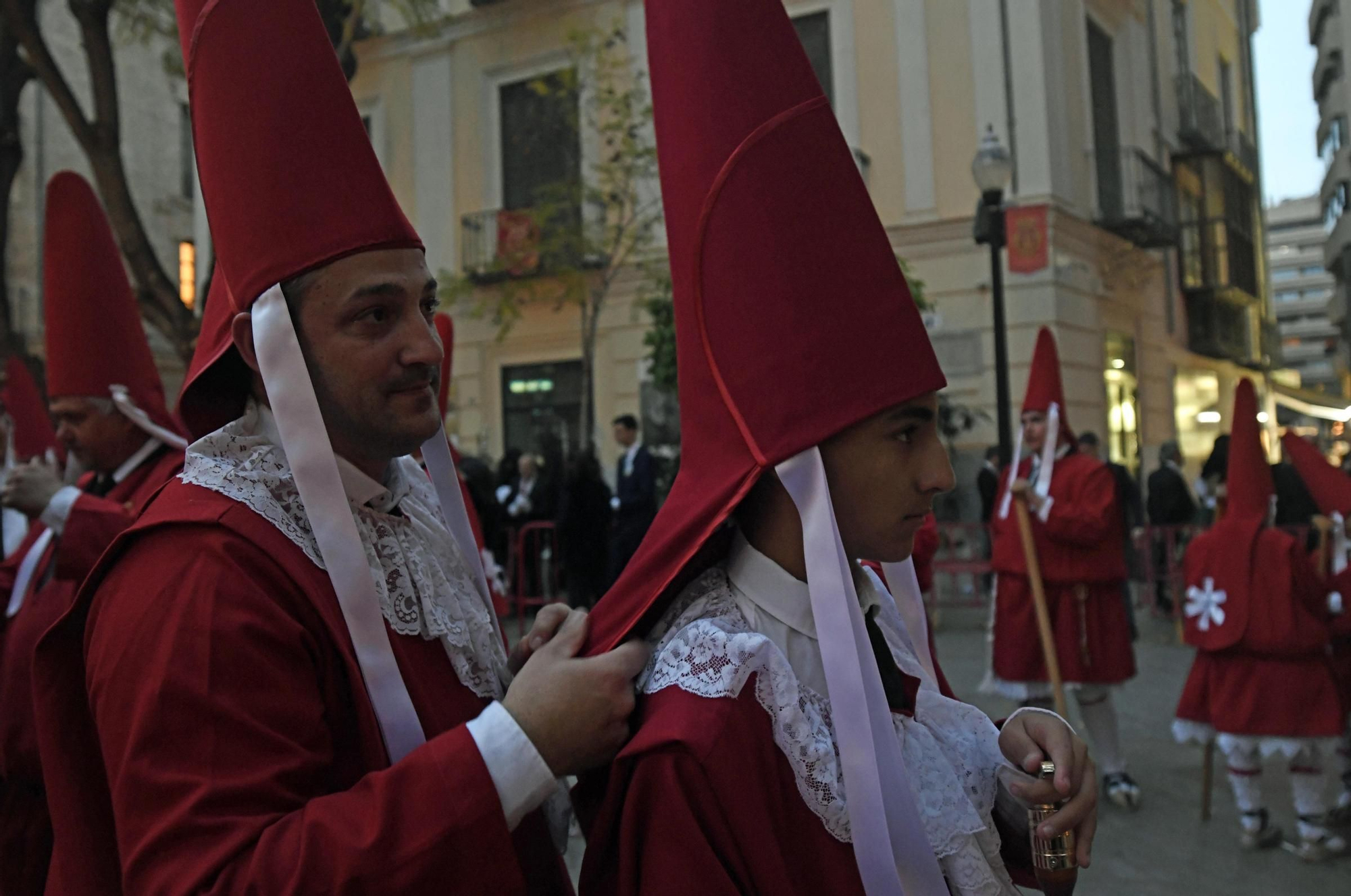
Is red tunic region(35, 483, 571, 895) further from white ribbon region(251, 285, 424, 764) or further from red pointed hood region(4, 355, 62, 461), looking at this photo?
red pointed hood region(4, 355, 62, 461)

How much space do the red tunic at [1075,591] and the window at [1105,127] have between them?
10731mm

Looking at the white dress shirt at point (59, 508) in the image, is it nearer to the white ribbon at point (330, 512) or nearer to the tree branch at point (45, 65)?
the white ribbon at point (330, 512)

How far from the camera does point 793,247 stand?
5.33ft

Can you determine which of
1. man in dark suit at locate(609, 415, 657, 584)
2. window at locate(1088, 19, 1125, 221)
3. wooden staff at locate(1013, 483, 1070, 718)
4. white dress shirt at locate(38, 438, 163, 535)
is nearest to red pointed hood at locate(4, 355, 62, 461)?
white dress shirt at locate(38, 438, 163, 535)

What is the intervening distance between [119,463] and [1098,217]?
1445 cm

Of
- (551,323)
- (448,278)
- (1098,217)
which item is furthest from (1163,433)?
(448,278)

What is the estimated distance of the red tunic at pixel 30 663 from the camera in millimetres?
2793

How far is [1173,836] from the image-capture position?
5.10 metres

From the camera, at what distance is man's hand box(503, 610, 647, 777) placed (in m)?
1.45

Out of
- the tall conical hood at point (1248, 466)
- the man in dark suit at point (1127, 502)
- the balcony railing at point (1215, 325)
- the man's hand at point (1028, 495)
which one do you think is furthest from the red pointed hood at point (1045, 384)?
the balcony railing at point (1215, 325)

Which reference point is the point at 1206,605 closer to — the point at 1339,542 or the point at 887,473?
the point at 1339,542

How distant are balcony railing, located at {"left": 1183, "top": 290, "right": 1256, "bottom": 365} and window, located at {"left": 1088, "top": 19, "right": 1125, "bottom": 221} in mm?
4899

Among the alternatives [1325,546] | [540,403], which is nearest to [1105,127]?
[540,403]

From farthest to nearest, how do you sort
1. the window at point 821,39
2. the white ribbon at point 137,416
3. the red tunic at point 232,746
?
the window at point 821,39
the white ribbon at point 137,416
the red tunic at point 232,746
